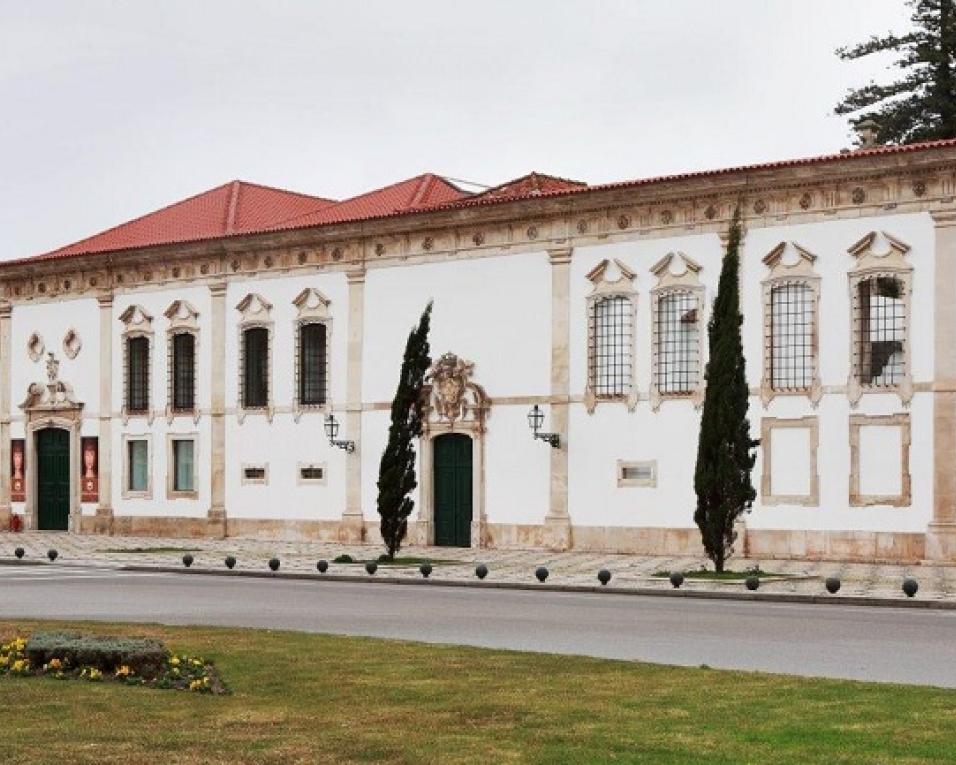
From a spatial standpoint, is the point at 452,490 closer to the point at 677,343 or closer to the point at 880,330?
the point at 677,343

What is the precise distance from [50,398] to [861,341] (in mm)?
23402

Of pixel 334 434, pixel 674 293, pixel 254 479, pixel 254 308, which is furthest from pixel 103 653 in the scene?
pixel 254 308

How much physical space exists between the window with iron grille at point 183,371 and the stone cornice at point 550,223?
1.55 metres

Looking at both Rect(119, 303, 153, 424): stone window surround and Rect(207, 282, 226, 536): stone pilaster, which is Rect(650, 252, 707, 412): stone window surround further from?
Rect(119, 303, 153, 424): stone window surround

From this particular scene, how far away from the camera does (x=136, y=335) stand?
1719 inches

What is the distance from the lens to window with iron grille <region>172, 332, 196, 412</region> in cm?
4266

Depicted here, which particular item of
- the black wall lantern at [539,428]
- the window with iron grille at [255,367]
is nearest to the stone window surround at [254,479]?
the window with iron grille at [255,367]

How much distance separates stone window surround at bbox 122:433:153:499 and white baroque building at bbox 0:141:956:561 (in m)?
0.07

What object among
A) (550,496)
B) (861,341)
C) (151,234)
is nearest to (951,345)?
(861,341)

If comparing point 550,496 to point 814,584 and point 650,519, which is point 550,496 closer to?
point 650,519

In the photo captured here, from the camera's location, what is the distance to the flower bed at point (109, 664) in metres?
12.1

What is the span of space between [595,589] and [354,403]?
591 inches

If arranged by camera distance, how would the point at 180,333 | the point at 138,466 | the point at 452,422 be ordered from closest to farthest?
the point at 452,422, the point at 180,333, the point at 138,466

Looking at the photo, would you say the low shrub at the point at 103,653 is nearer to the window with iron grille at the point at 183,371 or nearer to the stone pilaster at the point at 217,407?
the stone pilaster at the point at 217,407
